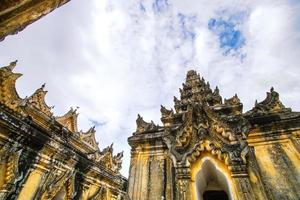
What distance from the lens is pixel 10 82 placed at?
14.4 meters

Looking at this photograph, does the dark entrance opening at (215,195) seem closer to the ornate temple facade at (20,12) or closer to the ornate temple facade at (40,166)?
the ornate temple facade at (40,166)

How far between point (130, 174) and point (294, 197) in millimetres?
3903

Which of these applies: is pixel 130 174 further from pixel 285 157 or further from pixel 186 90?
pixel 186 90

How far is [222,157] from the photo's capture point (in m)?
4.75

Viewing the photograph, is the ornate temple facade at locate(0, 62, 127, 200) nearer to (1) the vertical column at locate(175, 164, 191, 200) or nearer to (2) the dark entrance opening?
(1) the vertical column at locate(175, 164, 191, 200)

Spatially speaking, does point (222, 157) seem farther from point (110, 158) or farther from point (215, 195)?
point (110, 158)

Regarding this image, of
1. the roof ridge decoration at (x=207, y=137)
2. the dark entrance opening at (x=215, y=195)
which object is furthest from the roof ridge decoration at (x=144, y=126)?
the dark entrance opening at (x=215, y=195)

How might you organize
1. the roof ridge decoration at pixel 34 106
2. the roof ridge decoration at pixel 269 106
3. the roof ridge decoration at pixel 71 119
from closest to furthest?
the roof ridge decoration at pixel 269 106, the roof ridge decoration at pixel 34 106, the roof ridge decoration at pixel 71 119

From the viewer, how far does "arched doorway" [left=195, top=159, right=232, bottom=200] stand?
4.79m

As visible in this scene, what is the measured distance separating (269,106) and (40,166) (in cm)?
896

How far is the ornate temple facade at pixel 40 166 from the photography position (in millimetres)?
7285

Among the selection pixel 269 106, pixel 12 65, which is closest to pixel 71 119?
pixel 12 65

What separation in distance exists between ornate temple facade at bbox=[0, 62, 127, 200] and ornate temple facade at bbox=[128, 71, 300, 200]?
1205 mm

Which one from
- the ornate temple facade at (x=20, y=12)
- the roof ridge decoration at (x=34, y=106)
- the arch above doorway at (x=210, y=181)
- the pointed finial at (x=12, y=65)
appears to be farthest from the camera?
the pointed finial at (x=12, y=65)
